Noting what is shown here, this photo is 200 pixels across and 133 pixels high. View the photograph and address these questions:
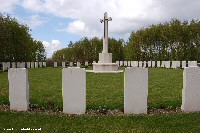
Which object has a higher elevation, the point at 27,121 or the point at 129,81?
the point at 129,81

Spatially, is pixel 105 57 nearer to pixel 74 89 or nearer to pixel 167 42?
pixel 74 89

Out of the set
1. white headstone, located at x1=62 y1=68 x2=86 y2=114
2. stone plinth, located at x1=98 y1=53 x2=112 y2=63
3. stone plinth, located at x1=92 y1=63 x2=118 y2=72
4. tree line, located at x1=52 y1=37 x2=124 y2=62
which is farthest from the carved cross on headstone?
tree line, located at x1=52 y1=37 x2=124 y2=62

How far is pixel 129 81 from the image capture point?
320 inches

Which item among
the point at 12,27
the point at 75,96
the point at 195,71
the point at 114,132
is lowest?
the point at 114,132

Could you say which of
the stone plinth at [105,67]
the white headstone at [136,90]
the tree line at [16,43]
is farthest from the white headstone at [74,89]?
the tree line at [16,43]

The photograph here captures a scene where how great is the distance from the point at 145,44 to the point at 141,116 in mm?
54539

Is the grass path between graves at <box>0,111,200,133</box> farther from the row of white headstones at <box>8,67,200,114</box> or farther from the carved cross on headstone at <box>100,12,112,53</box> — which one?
the carved cross on headstone at <box>100,12,112,53</box>

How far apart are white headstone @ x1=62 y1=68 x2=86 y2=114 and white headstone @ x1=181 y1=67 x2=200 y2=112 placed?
2649mm

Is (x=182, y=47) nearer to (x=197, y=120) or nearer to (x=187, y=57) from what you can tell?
(x=187, y=57)

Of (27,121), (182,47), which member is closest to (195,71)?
(27,121)

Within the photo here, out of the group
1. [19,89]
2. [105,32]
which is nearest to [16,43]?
[105,32]

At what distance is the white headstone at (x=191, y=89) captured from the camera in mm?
8254

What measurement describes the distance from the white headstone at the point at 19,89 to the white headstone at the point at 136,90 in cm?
272

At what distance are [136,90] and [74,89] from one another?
63.6 inches
